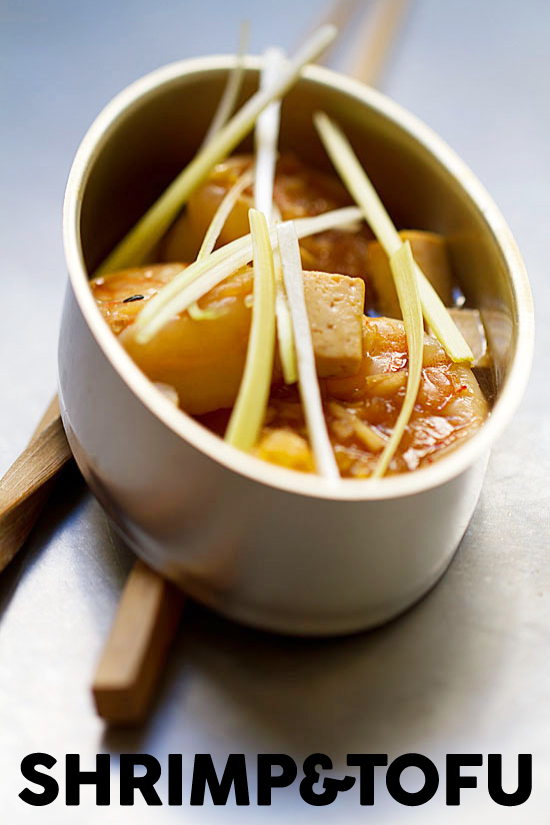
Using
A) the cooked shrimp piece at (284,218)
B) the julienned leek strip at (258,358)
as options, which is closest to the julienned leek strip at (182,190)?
the cooked shrimp piece at (284,218)

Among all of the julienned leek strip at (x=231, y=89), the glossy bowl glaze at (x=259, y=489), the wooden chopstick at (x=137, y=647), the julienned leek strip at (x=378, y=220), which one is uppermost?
the julienned leek strip at (x=231, y=89)

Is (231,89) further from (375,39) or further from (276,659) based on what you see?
(276,659)

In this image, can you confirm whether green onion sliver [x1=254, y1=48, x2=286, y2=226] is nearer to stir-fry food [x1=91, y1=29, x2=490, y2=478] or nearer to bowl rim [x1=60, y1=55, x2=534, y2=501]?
bowl rim [x1=60, y1=55, x2=534, y2=501]

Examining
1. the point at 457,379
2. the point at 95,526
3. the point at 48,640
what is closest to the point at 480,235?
the point at 457,379

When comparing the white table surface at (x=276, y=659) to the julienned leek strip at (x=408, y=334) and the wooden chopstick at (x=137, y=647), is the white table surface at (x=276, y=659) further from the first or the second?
the julienned leek strip at (x=408, y=334)

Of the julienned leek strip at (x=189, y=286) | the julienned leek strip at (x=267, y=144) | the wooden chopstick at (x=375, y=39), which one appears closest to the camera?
the julienned leek strip at (x=189, y=286)

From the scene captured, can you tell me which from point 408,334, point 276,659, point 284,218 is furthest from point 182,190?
point 276,659

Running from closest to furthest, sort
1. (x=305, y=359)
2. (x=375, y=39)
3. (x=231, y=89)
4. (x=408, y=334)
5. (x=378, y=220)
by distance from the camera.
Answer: (x=305, y=359) → (x=408, y=334) → (x=378, y=220) → (x=231, y=89) → (x=375, y=39)
